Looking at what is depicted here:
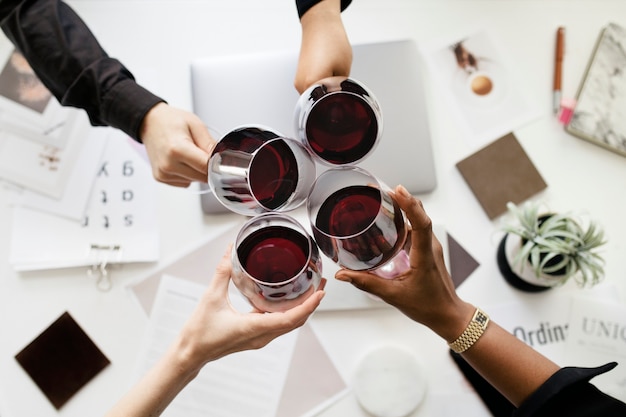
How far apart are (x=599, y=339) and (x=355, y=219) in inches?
21.6

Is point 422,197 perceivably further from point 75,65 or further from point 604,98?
point 75,65

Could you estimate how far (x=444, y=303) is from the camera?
2.31 feet

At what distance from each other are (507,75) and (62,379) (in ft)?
3.28

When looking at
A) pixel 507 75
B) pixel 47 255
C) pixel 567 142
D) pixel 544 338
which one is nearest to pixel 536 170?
pixel 567 142

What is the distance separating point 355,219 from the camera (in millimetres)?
652

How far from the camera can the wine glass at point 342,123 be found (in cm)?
64

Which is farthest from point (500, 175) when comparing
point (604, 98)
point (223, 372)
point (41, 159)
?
point (41, 159)

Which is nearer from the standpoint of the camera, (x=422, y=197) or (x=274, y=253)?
(x=274, y=253)

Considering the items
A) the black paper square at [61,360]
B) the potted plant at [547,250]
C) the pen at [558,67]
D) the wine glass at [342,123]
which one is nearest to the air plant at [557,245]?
the potted plant at [547,250]

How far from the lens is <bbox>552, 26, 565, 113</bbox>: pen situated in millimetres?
954

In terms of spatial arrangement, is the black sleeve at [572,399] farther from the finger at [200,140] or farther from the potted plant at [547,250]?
the finger at [200,140]

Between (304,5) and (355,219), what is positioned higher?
(304,5)

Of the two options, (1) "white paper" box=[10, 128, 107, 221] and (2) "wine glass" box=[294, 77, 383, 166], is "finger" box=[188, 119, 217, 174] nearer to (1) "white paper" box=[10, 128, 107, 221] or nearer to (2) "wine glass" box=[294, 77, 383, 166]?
(2) "wine glass" box=[294, 77, 383, 166]

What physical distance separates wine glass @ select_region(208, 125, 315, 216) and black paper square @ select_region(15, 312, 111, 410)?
0.46m
